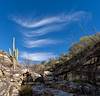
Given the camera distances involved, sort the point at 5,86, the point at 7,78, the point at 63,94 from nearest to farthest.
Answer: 1. the point at 63,94
2. the point at 5,86
3. the point at 7,78

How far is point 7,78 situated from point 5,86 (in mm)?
1171

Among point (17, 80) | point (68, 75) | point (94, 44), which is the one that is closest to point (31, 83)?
point (17, 80)

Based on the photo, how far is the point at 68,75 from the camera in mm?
20391

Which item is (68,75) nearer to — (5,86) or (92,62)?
(92,62)

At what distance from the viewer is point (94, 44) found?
20109mm

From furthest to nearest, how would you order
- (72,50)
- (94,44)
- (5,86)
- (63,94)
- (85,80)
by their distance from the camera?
(72,50)
(94,44)
(85,80)
(5,86)
(63,94)

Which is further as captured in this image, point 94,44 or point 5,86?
point 94,44

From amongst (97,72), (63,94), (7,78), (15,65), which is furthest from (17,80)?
(97,72)

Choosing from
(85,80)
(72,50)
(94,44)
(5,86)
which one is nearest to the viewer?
(5,86)

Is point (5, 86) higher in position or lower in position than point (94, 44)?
lower

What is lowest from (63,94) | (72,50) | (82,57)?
(63,94)

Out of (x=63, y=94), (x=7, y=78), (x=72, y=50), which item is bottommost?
(x=63, y=94)

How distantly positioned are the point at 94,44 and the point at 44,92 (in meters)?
6.75

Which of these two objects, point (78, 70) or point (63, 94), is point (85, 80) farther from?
point (63, 94)
